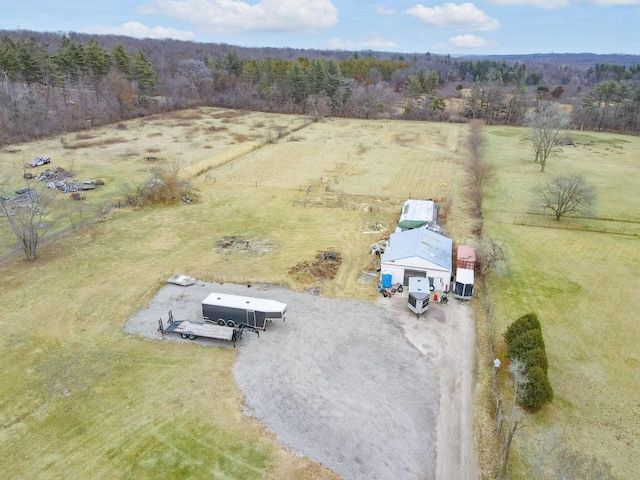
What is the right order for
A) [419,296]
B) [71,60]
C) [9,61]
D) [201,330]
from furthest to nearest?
[71,60] < [9,61] < [419,296] < [201,330]

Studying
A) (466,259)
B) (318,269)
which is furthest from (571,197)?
(318,269)

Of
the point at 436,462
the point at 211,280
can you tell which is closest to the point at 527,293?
the point at 436,462

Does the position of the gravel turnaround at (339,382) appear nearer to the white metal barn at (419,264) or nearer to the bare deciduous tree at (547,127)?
the white metal barn at (419,264)

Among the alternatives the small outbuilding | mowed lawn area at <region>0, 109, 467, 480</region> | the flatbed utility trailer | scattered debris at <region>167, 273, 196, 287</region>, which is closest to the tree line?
mowed lawn area at <region>0, 109, 467, 480</region>

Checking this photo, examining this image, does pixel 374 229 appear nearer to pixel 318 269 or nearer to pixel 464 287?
pixel 318 269

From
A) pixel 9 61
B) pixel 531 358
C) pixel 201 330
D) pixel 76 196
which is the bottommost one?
pixel 201 330
